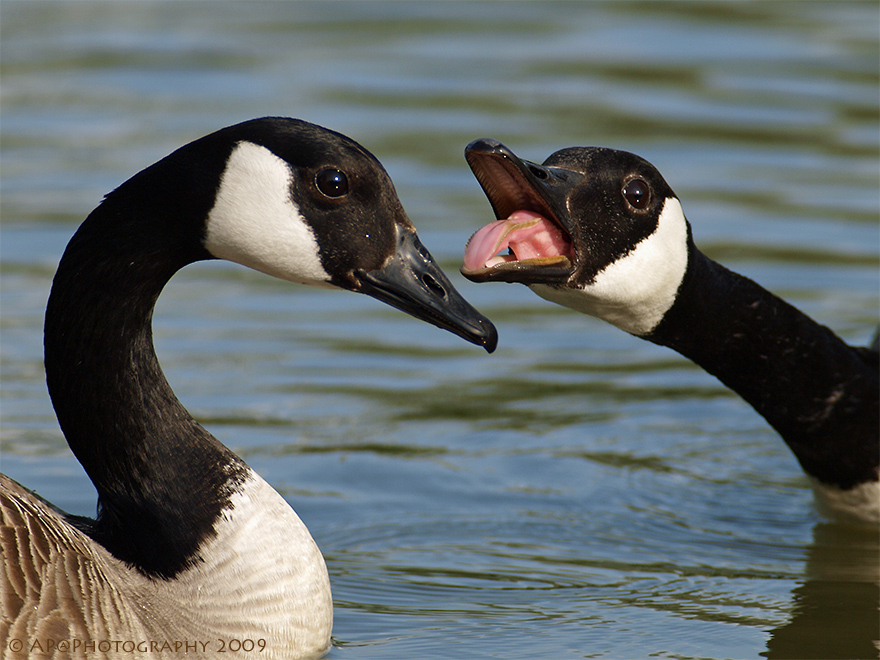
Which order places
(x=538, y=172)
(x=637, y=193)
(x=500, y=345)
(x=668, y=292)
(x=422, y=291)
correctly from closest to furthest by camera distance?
1. (x=422, y=291)
2. (x=538, y=172)
3. (x=637, y=193)
4. (x=668, y=292)
5. (x=500, y=345)

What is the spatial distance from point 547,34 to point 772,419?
13.1 metres

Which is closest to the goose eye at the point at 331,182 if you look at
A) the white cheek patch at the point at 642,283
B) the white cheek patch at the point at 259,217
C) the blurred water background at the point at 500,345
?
the white cheek patch at the point at 259,217

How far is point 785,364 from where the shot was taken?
6.66 m

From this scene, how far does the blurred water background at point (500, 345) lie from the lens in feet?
21.0

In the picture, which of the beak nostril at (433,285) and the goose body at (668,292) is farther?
the goose body at (668,292)

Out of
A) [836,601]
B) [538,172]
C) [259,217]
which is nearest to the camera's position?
[259,217]

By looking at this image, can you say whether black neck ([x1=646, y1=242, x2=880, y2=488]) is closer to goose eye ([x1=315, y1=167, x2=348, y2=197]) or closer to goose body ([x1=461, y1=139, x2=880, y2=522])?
goose body ([x1=461, y1=139, x2=880, y2=522])

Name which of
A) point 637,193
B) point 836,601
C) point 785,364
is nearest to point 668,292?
point 637,193

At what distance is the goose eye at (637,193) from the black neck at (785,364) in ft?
1.33

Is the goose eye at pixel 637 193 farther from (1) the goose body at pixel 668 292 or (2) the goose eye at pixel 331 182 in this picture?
(2) the goose eye at pixel 331 182

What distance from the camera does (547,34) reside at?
1923 cm

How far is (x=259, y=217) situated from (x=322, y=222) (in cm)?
23

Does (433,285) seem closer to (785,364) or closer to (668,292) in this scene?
(668,292)

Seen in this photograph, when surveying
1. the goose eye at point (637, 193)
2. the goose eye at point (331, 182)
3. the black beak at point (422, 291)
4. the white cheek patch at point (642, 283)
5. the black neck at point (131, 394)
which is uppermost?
the goose eye at point (637, 193)
